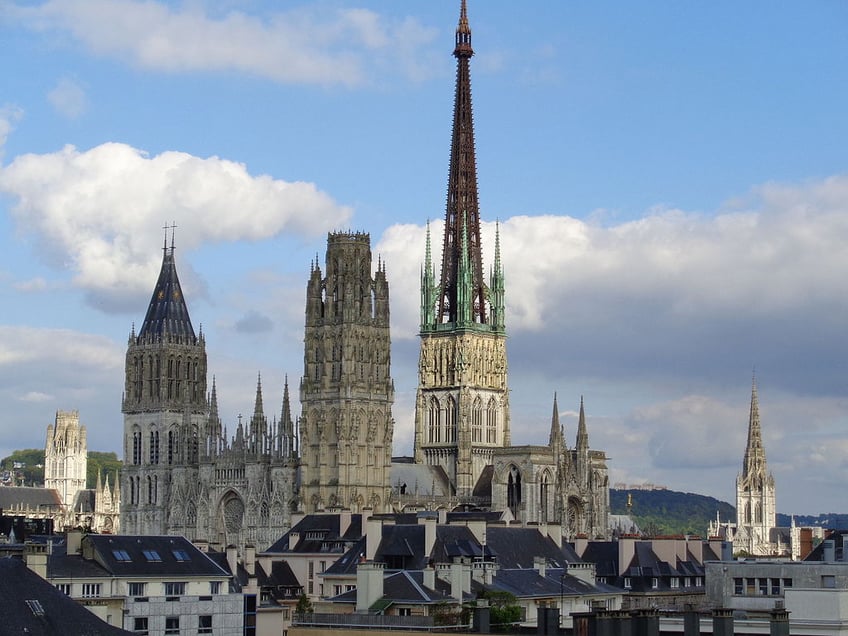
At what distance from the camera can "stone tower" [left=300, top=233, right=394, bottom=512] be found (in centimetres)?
14588

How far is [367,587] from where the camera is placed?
75.8 meters

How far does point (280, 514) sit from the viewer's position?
14512 centimetres

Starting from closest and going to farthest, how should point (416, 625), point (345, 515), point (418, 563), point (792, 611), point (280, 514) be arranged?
point (792, 611), point (416, 625), point (418, 563), point (345, 515), point (280, 514)

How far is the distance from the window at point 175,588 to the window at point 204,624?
2.85 m

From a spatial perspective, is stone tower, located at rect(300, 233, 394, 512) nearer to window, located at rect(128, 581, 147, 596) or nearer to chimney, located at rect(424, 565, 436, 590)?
chimney, located at rect(424, 565, 436, 590)

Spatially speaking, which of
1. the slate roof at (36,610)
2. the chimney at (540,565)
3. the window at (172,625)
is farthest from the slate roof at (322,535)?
the slate roof at (36,610)

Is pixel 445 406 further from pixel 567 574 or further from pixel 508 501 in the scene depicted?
pixel 567 574

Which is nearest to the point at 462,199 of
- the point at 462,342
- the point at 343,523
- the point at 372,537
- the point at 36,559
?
the point at 462,342

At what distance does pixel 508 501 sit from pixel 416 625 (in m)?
86.5

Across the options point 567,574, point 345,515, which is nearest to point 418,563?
point 567,574

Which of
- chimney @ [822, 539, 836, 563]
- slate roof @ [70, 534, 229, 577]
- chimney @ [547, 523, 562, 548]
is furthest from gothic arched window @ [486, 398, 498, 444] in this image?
slate roof @ [70, 534, 229, 577]

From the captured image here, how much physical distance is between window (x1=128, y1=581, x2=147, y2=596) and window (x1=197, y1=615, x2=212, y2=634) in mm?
2941

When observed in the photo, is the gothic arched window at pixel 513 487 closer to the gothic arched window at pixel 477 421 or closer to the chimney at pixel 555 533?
the gothic arched window at pixel 477 421

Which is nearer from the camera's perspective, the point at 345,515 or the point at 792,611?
the point at 792,611
